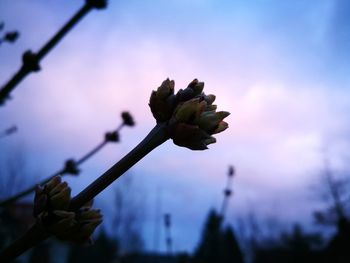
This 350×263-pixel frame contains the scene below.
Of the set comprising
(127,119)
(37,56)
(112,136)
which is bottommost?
(37,56)

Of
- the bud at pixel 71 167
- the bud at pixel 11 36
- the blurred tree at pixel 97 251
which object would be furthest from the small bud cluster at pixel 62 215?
the blurred tree at pixel 97 251

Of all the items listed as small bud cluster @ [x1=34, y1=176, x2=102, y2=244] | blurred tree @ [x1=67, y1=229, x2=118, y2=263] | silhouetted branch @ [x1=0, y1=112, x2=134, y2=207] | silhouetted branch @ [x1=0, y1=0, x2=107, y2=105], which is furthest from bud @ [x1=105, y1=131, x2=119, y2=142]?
blurred tree @ [x1=67, y1=229, x2=118, y2=263]

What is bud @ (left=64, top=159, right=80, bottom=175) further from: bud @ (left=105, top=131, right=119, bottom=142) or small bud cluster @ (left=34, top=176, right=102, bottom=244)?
small bud cluster @ (left=34, top=176, right=102, bottom=244)

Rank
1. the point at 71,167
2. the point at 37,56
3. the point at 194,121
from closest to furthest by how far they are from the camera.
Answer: the point at 194,121 → the point at 37,56 → the point at 71,167

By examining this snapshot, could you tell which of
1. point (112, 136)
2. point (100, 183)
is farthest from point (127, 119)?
point (100, 183)

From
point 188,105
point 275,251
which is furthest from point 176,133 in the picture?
point 275,251

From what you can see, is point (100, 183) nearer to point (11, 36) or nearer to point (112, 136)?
point (112, 136)

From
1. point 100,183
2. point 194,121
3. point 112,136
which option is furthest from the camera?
point 112,136

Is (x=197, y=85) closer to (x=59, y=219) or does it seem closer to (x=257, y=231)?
(x=59, y=219)
